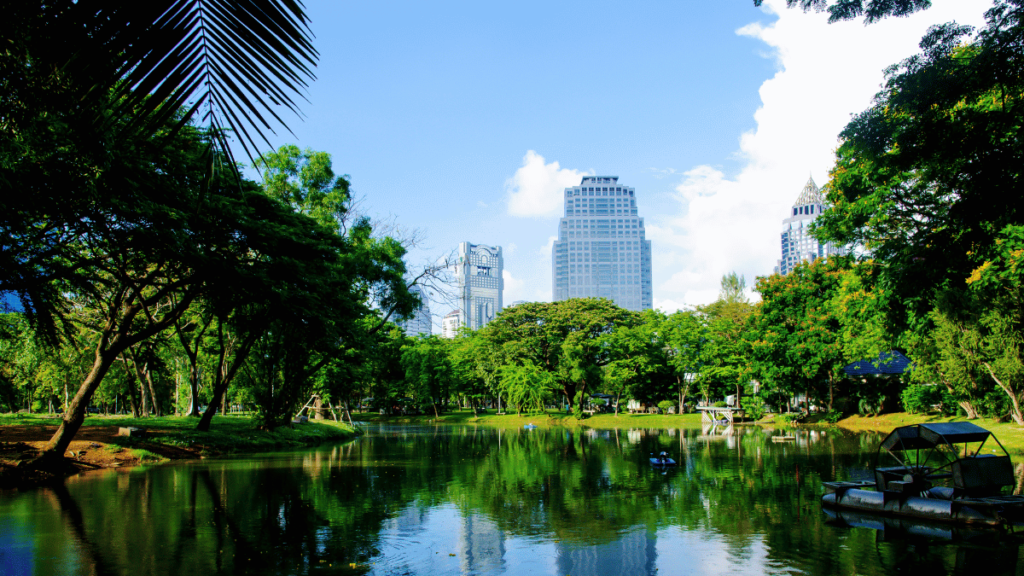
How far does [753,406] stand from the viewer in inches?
1647

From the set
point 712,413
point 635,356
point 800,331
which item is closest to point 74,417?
point 712,413

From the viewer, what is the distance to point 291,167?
2894cm

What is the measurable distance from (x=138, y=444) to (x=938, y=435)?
70.5 ft

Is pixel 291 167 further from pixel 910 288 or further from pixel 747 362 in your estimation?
pixel 747 362

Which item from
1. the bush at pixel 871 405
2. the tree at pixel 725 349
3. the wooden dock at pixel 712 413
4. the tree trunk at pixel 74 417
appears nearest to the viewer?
the tree trunk at pixel 74 417

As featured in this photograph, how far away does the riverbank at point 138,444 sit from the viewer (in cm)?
1617

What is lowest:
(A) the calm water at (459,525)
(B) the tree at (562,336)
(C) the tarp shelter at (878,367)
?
(A) the calm water at (459,525)

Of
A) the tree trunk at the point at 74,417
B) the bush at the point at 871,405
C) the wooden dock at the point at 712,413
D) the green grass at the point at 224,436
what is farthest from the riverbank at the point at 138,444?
the bush at the point at 871,405

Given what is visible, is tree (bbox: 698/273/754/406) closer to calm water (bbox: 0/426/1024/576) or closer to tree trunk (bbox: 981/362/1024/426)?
tree trunk (bbox: 981/362/1024/426)

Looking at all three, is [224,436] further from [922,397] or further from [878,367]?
[878,367]

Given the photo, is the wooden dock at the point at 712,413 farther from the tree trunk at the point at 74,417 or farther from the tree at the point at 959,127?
the tree trunk at the point at 74,417

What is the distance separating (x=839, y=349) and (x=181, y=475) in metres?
33.8

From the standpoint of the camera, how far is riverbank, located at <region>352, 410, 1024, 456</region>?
22869 mm

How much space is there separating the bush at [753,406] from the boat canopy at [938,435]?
30.0 meters
